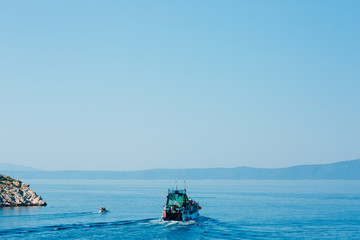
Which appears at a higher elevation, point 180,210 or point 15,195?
point 15,195

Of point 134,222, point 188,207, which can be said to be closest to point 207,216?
point 188,207

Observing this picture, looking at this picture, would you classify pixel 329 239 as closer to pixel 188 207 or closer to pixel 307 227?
pixel 307 227

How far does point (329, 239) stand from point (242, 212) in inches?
1953

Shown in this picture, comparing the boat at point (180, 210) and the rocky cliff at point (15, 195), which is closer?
the boat at point (180, 210)

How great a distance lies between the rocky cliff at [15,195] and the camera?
151 meters

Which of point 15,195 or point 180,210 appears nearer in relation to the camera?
point 180,210

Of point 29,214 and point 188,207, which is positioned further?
point 29,214

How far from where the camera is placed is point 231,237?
8725cm

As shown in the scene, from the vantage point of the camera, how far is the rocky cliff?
151 meters

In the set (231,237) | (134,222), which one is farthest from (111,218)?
(231,237)

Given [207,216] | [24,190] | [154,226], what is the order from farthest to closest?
1. [24,190]
2. [207,216]
3. [154,226]

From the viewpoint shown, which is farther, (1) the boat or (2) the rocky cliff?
(2) the rocky cliff

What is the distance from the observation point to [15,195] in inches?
6063

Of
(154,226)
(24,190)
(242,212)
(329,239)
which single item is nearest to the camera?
(329,239)
